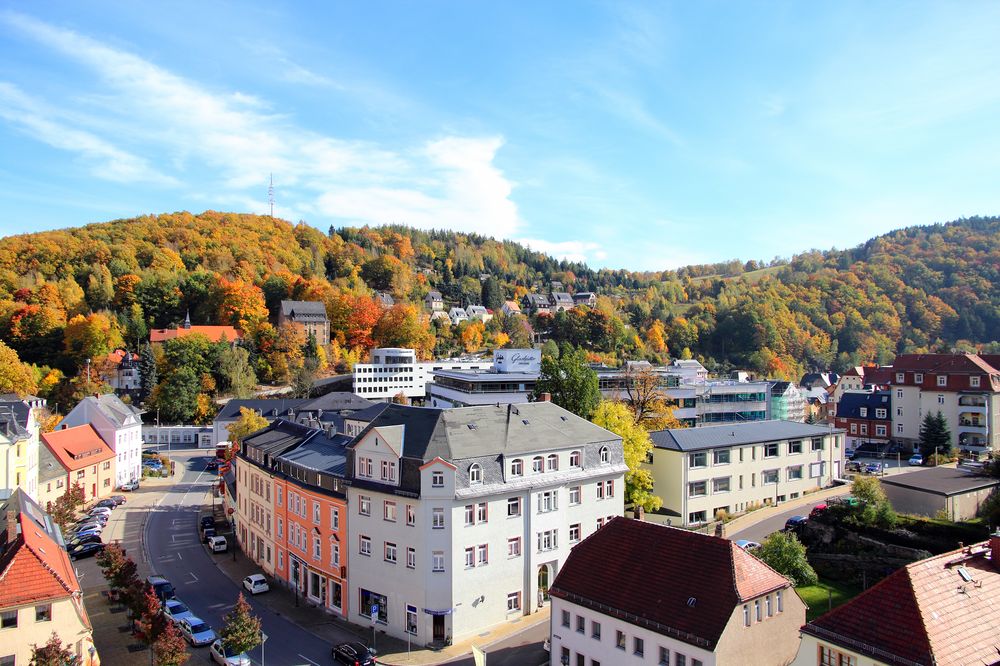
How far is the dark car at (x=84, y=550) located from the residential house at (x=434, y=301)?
9683cm

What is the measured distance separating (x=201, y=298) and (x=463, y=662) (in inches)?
3630

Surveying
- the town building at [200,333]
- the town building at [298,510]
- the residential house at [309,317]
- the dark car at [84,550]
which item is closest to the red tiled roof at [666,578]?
the town building at [298,510]

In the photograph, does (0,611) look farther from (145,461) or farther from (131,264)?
(131,264)

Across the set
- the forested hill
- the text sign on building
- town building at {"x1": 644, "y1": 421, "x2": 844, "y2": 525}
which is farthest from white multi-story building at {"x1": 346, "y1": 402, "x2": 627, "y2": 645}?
the forested hill

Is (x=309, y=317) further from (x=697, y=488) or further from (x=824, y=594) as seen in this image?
(x=824, y=594)

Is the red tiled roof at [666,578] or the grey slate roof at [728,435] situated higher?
the grey slate roof at [728,435]

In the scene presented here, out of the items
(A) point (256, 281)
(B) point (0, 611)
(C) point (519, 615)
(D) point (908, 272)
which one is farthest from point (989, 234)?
(B) point (0, 611)

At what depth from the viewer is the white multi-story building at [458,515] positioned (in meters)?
26.0

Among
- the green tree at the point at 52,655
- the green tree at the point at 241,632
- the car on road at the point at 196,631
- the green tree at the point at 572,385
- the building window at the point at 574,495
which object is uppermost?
the green tree at the point at 572,385

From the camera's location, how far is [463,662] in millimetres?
24469

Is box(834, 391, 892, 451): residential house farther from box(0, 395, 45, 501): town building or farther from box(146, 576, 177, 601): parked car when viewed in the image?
box(0, 395, 45, 501): town building

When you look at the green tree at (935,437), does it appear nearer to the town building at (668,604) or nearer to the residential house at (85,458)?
the town building at (668,604)

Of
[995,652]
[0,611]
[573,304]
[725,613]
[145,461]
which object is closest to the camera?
[995,652]

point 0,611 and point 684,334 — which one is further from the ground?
point 684,334
